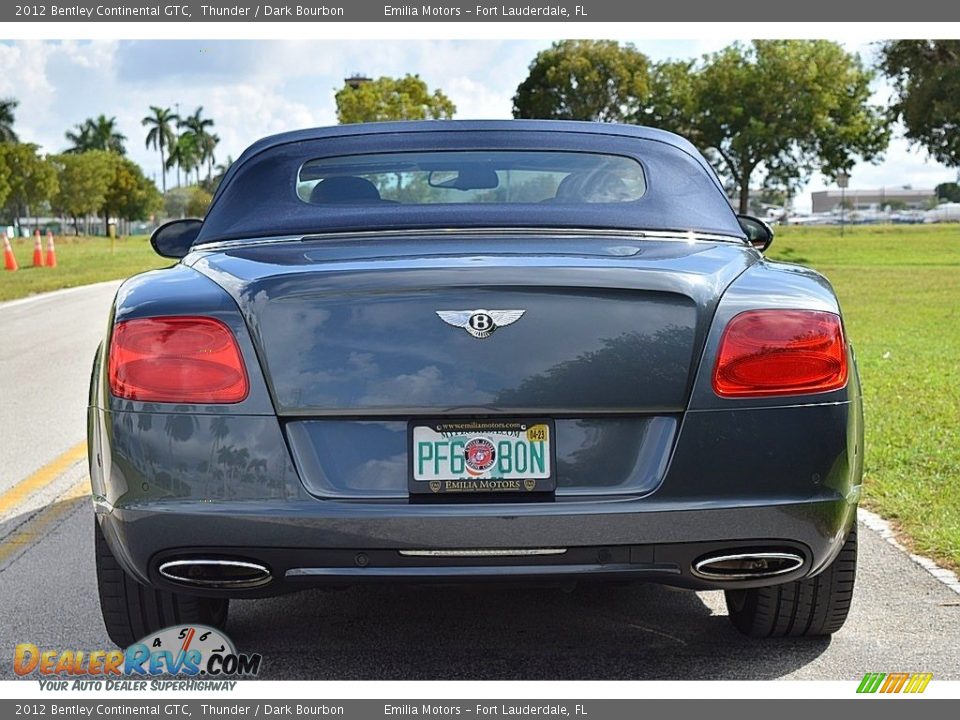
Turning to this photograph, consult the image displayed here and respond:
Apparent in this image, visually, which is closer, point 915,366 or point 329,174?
point 329,174

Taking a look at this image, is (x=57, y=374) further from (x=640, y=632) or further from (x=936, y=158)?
(x=936, y=158)

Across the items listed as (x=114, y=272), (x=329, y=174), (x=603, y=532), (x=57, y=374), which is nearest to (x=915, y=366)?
(x=57, y=374)

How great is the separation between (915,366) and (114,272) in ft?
76.3

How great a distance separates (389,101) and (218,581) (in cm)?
5935

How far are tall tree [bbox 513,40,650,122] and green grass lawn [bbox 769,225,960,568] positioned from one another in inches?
1759

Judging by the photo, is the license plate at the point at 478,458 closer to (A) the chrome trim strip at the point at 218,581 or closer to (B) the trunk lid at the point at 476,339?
(B) the trunk lid at the point at 476,339

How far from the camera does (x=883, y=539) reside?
5637mm

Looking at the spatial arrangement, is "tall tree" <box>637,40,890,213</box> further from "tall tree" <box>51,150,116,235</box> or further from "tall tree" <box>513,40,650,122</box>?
"tall tree" <box>51,150,116,235</box>

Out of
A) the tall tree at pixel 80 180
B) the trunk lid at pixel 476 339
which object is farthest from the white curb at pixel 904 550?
the tall tree at pixel 80 180

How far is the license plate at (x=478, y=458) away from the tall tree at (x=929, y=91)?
102 ft

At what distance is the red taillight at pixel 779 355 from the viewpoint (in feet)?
11.7

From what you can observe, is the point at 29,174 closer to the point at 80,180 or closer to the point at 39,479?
the point at 80,180

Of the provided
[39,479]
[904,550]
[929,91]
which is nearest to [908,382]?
[904,550]

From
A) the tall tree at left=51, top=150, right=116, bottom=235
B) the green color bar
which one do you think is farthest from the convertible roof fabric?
the tall tree at left=51, top=150, right=116, bottom=235
